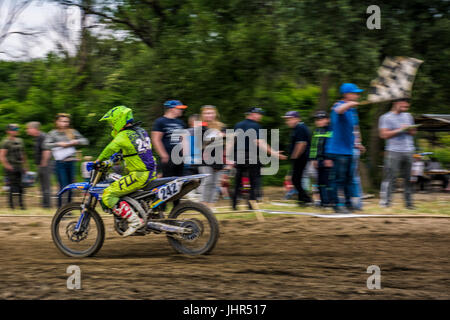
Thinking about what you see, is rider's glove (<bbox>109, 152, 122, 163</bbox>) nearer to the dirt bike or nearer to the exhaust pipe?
the dirt bike

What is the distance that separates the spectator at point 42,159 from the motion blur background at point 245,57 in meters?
4.26

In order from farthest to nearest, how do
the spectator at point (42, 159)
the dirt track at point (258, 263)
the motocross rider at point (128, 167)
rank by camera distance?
the spectator at point (42, 159) → the motocross rider at point (128, 167) → the dirt track at point (258, 263)

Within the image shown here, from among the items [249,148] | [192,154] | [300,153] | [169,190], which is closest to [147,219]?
[169,190]

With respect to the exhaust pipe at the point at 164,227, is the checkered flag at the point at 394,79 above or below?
above

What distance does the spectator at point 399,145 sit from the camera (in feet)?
33.7

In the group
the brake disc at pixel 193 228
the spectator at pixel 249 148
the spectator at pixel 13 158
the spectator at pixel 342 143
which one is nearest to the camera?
the brake disc at pixel 193 228

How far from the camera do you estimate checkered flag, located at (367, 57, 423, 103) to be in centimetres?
1146

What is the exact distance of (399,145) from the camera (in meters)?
10.3

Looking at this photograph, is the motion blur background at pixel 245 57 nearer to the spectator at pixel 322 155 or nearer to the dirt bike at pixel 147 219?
the spectator at pixel 322 155

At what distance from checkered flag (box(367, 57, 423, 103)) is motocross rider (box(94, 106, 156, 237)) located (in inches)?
251

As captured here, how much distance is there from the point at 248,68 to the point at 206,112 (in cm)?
518

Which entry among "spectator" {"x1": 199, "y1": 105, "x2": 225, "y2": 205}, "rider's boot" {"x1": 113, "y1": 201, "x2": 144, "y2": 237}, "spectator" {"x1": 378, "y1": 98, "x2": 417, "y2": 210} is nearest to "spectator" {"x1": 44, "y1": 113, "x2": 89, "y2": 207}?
"spectator" {"x1": 199, "y1": 105, "x2": 225, "y2": 205}

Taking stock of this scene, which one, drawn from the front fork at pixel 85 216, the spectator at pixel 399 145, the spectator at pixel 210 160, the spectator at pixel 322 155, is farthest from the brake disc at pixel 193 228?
the spectator at pixel 399 145
